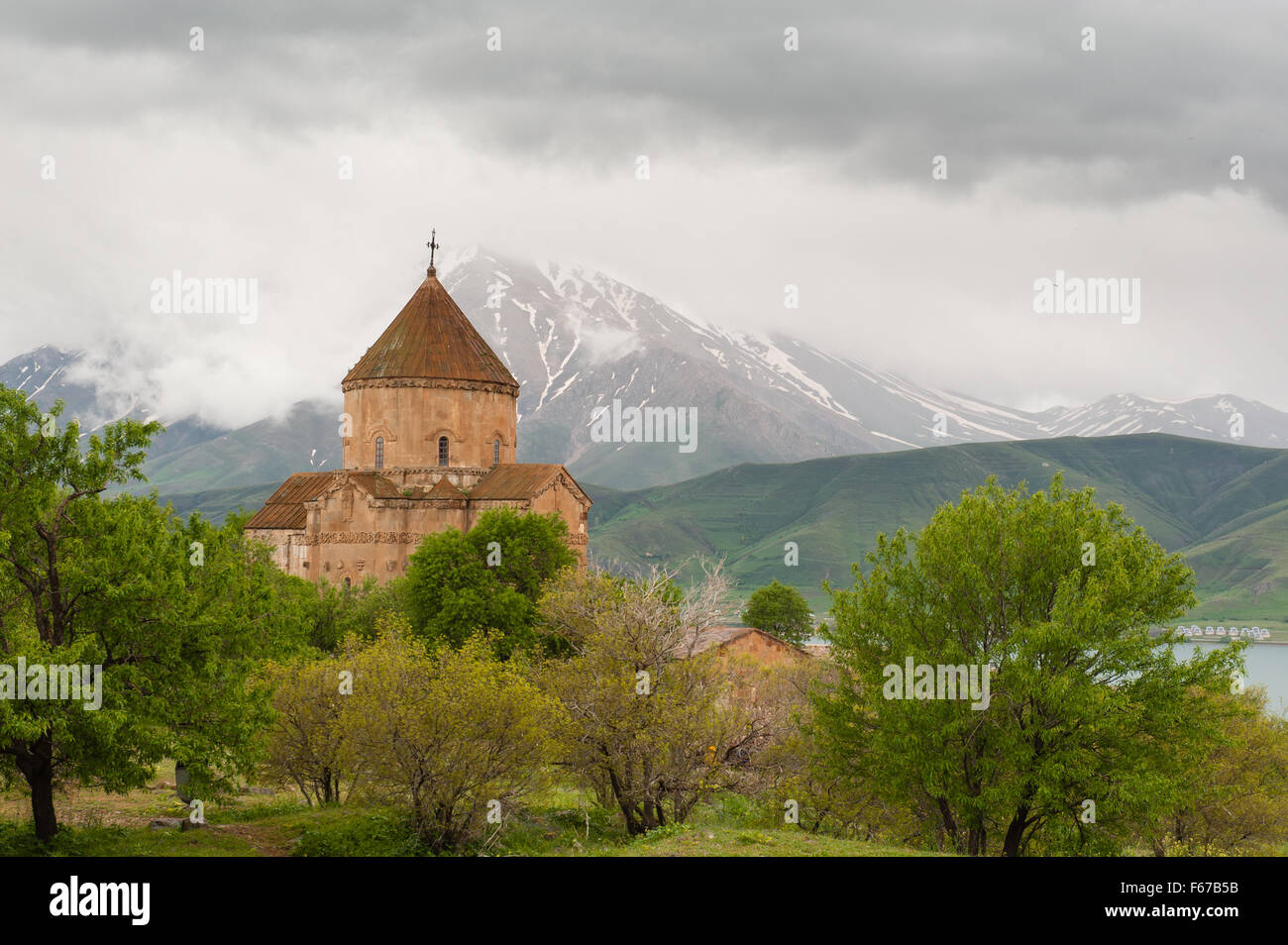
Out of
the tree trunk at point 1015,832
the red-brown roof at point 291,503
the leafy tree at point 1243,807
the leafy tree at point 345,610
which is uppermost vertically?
the red-brown roof at point 291,503

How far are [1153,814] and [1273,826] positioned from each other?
820 inches

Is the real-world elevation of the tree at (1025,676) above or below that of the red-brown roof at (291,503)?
below

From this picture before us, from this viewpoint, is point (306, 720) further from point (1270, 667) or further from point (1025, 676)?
point (1270, 667)

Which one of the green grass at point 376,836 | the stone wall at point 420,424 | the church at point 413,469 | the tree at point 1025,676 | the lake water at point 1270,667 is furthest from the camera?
the lake water at point 1270,667

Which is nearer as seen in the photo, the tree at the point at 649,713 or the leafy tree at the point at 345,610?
the tree at the point at 649,713

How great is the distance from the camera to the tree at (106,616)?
72.5 ft

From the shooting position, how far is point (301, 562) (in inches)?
2473

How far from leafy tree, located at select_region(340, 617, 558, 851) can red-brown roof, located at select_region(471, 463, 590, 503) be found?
3252cm

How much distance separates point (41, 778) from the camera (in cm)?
2278

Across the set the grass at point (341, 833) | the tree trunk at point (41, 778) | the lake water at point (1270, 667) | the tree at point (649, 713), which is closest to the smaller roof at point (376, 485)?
the grass at point (341, 833)

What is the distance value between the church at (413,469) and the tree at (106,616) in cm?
3554

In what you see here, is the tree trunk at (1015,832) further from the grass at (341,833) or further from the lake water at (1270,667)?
the lake water at (1270,667)

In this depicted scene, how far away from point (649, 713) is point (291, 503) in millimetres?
42606
